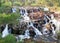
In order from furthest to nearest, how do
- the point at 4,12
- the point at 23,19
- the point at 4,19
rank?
the point at 23,19, the point at 4,12, the point at 4,19

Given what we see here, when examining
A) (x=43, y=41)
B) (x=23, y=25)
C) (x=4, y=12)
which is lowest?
(x=43, y=41)

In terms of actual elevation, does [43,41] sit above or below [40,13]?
below

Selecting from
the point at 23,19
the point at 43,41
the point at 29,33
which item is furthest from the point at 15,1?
the point at 43,41

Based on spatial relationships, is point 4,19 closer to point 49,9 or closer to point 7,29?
point 7,29

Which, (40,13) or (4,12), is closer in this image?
(4,12)

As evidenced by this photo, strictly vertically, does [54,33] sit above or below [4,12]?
below

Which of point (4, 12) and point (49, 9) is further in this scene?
point (49, 9)

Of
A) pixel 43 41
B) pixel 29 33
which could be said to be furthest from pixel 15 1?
pixel 43 41

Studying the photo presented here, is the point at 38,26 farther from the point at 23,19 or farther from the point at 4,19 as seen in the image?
the point at 4,19

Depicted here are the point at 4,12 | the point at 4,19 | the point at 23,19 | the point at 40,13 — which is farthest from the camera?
the point at 40,13
